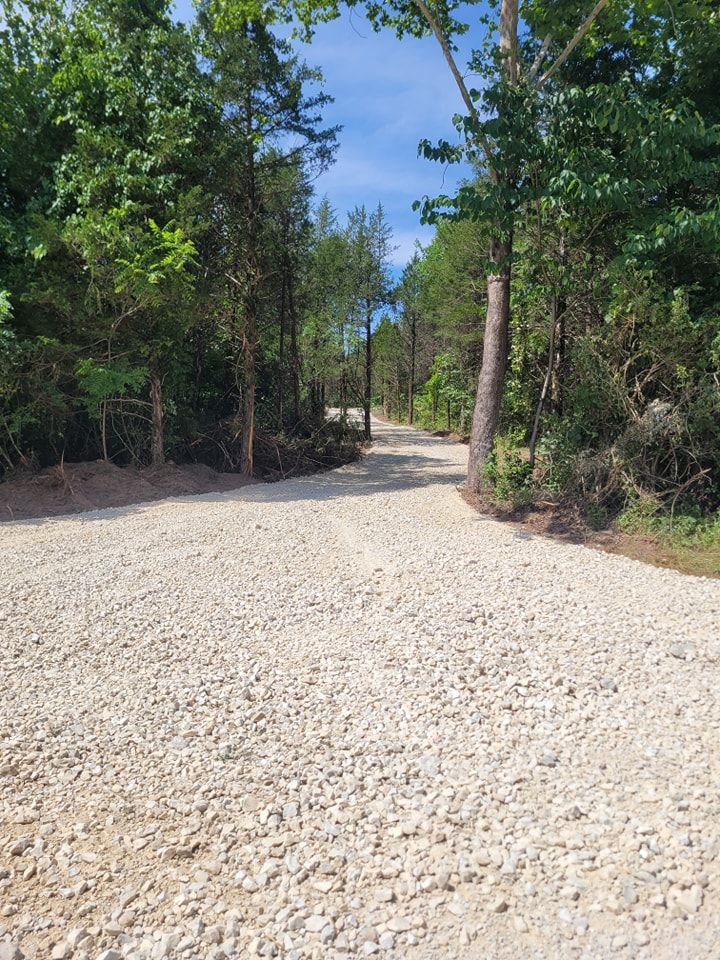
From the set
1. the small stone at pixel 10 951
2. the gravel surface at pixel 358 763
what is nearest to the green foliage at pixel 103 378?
the gravel surface at pixel 358 763

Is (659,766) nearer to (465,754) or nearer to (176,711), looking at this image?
(465,754)

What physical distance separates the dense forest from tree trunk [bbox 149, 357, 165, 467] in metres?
0.05

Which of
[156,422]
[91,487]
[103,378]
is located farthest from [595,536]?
[156,422]

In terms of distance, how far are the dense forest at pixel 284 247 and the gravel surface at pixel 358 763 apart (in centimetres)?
275

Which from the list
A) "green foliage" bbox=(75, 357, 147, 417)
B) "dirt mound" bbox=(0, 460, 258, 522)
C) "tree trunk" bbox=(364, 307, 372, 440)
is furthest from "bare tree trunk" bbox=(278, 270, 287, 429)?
"tree trunk" bbox=(364, 307, 372, 440)

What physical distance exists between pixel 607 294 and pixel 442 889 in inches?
275

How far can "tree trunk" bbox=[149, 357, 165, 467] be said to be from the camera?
920cm

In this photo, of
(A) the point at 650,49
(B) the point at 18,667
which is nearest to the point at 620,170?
(A) the point at 650,49

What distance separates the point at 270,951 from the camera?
1.65 m

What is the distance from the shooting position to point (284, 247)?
11.7 metres

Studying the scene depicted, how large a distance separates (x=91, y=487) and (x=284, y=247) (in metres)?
6.60

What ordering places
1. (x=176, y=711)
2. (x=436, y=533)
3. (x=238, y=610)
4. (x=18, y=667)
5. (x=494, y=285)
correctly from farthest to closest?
(x=494, y=285)
(x=436, y=533)
(x=238, y=610)
(x=18, y=667)
(x=176, y=711)

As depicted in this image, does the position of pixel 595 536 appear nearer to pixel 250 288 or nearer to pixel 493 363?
pixel 493 363

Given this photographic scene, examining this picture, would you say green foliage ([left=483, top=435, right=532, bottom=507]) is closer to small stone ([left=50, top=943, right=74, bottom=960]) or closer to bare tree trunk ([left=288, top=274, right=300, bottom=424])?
bare tree trunk ([left=288, top=274, right=300, bottom=424])
